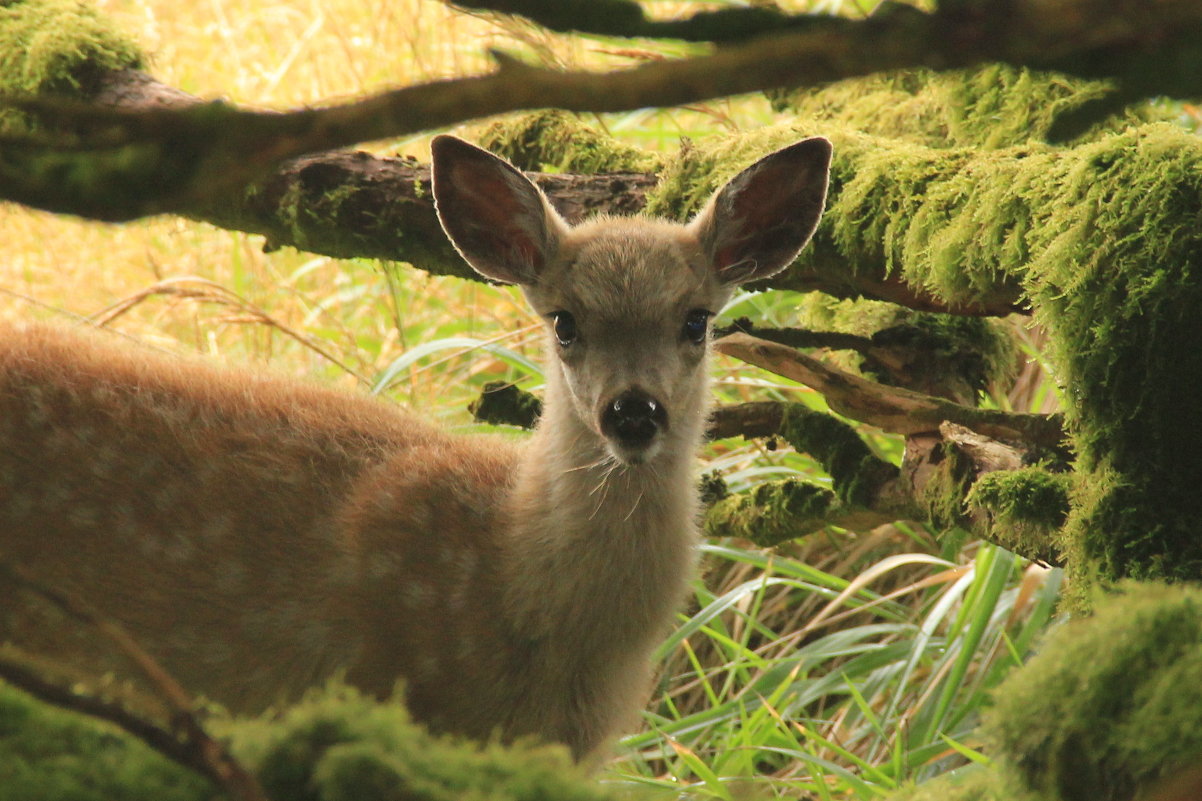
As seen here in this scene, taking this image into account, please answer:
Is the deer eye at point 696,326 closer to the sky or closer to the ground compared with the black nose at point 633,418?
closer to the sky

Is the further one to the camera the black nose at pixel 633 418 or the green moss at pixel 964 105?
the green moss at pixel 964 105

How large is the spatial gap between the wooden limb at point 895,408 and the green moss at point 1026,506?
0.25m

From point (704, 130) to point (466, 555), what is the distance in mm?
3373

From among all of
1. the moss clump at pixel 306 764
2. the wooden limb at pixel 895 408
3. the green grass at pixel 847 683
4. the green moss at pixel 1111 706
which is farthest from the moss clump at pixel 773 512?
the moss clump at pixel 306 764

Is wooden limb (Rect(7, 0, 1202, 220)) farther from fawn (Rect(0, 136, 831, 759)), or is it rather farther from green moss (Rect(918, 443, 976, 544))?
green moss (Rect(918, 443, 976, 544))

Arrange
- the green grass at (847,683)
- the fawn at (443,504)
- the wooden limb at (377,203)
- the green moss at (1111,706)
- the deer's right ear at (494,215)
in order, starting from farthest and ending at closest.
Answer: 1. the wooden limb at (377,203)
2. the green grass at (847,683)
3. the deer's right ear at (494,215)
4. the fawn at (443,504)
5. the green moss at (1111,706)

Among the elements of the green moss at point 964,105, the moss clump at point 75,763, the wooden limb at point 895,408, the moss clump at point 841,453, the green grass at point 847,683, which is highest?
the green moss at point 964,105

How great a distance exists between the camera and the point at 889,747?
13.2 feet

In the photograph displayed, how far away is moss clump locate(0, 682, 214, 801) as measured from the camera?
1299 millimetres

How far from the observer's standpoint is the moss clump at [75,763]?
4.26 feet

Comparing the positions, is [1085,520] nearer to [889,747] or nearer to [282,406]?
[889,747]

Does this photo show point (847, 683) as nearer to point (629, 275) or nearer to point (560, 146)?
point (629, 275)

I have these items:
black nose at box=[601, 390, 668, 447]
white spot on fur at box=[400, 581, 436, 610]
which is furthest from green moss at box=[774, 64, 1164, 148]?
white spot on fur at box=[400, 581, 436, 610]

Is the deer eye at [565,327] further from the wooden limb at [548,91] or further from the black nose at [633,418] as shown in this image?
the wooden limb at [548,91]
